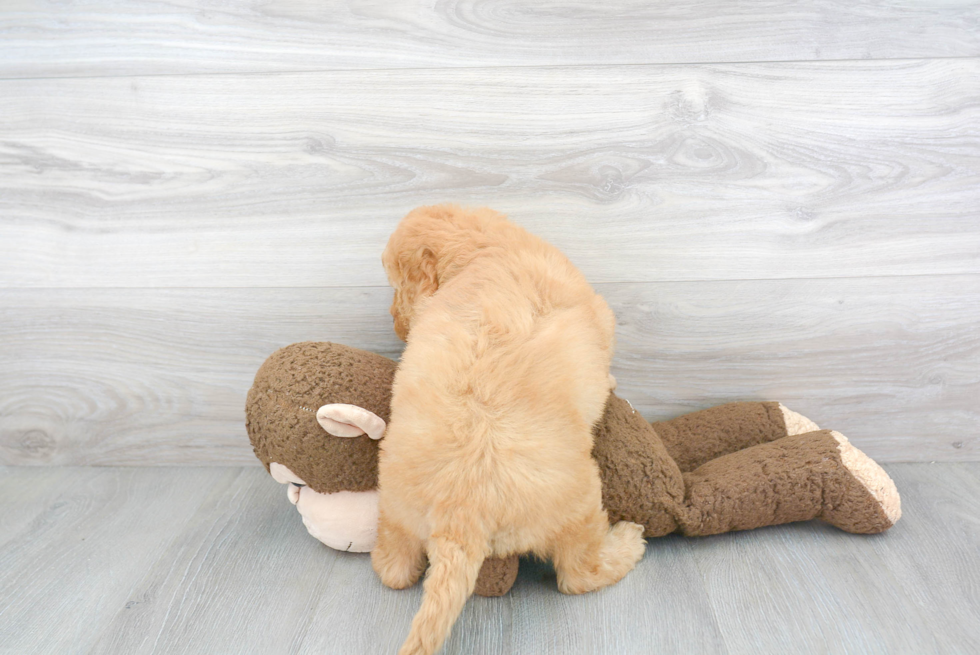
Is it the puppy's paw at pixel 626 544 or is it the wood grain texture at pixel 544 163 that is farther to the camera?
the wood grain texture at pixel 544 163

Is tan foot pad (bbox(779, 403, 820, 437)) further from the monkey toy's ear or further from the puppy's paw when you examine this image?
the monkey toy's ear

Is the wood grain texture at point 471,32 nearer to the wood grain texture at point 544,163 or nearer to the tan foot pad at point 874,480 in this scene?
the wood grain texture at point 544,163

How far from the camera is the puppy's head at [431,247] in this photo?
97 centimetres

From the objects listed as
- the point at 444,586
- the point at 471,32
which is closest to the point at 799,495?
the point at 444,586

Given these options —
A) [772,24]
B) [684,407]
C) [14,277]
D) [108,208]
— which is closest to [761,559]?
[684,407]

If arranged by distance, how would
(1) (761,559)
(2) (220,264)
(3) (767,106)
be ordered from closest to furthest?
(1) (761,559)
(3) (767,106)
(2) (220,264)

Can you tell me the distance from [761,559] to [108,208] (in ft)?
4.19

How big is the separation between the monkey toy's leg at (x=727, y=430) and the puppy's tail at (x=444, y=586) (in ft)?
1.63

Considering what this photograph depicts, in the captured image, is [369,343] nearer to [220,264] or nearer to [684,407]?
[220,264]

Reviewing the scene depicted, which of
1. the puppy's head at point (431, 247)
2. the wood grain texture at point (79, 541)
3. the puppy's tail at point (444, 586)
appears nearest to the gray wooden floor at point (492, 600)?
the wood grain texture at point (79, 541)

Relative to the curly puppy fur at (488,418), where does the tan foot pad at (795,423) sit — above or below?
below

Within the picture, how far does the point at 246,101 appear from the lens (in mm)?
1186

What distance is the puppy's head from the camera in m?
0.97

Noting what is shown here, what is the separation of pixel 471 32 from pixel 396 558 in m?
0.85
